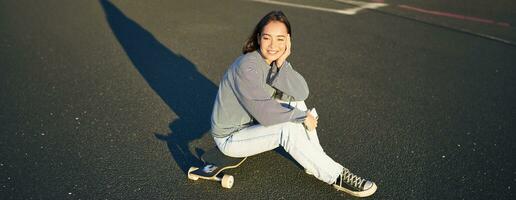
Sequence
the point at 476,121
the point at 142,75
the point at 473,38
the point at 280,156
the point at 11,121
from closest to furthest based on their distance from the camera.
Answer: the point at 280,156
the point at 11,121
the point at 476,121
the point at 142,75
the point at 473,38

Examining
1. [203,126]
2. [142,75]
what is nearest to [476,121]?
[203,126]

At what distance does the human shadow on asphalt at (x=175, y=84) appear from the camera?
12.7ft

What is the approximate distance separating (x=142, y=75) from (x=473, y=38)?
472 cm

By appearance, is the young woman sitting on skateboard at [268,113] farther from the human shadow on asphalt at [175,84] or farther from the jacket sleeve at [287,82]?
the human shadow on asphalt at [175,84]

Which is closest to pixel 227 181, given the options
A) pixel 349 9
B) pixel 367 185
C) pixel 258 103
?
pixel 258 103

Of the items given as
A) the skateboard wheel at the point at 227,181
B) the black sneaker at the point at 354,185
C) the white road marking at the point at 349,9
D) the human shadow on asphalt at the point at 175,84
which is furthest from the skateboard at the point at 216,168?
the white road marking at the point at 349,9

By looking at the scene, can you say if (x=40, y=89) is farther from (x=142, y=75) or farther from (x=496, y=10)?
(x=496, y=10)

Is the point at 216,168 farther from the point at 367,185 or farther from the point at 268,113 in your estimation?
the point at 367,185

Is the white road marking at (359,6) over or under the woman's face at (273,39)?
under

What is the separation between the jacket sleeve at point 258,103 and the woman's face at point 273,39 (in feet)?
0.52

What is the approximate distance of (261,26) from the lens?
118 inches

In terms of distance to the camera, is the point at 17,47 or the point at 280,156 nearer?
the point at 280,156

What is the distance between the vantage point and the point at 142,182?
10.7 ft

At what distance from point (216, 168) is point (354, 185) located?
946 millimetres
